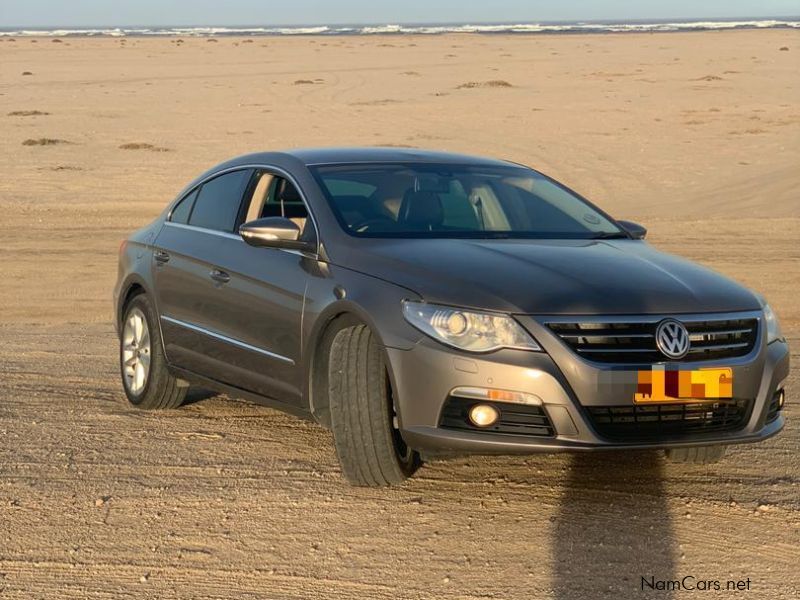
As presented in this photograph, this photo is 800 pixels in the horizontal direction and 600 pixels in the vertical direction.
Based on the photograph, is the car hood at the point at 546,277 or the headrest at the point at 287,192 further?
the headrest at the point at 287,192

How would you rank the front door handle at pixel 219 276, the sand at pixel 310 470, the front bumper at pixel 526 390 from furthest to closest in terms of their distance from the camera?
the front door handle at pixel 219 276, the front bumper at pixel 526 390, the sand at pixel 310 470

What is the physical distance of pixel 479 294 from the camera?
5914 mm

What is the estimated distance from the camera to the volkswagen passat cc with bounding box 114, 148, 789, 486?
579 cm

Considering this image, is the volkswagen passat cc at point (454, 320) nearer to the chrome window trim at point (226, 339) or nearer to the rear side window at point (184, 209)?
the chrome window trim at point (226, 339)

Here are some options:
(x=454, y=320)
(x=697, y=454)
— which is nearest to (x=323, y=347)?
(x=454, y=320)

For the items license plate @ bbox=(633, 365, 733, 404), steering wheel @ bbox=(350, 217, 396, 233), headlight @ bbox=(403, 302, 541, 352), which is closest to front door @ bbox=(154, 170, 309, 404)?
steering wheel @ bbox=(350, 217, 396, 233)

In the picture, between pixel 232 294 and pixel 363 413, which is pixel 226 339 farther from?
pixel 363 413

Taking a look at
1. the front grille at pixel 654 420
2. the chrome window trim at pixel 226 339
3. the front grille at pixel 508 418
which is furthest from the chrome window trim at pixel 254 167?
the front grille at pixel 654 420

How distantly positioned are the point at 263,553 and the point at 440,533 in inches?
27.4

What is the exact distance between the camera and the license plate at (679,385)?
18.9 ft

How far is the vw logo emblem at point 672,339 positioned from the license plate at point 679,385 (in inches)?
2.7

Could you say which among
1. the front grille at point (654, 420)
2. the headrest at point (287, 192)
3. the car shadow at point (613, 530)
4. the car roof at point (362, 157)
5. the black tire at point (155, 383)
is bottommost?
the black tire at point (155, 383)

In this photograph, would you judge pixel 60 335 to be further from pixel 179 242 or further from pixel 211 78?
pixel 211 78

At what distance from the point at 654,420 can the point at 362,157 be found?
233cm
